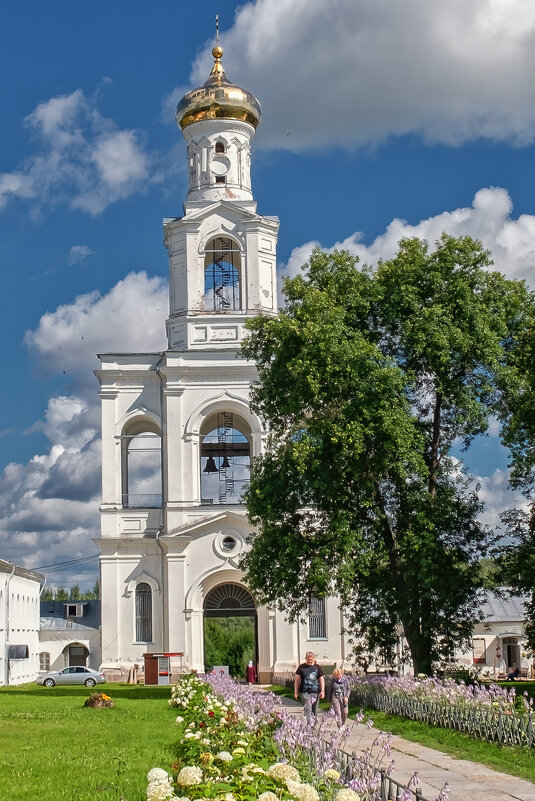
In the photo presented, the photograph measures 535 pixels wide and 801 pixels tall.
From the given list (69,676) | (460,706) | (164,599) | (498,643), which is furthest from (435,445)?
(498,643)

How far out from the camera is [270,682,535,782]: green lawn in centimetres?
1316

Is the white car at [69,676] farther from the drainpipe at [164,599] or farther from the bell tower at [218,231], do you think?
the bell tower at [218,231]

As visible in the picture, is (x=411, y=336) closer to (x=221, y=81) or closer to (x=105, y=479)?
(x=105, y=479)

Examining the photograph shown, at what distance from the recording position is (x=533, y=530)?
880 inches

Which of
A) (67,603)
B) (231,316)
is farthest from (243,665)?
(231,316)

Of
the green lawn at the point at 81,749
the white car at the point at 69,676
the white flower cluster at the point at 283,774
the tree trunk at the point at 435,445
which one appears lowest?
the white car at the point at 69,676

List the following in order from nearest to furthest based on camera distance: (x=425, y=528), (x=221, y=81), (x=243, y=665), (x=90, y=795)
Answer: (x=90, y=795)
(x=425, y=528)
(x=221, y=81)
(x=243, y=665)

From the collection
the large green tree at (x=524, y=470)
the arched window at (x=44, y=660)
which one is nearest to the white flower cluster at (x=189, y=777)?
the large green tree at (x=524, y=470)

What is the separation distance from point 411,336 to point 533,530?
494cm

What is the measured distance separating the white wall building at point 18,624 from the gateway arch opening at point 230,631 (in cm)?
744

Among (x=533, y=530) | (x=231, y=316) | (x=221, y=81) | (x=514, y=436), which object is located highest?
(x=221, y=81)

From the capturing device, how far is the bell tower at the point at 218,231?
1490 inches

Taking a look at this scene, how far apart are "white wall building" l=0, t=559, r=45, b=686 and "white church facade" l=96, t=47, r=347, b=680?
23.5 ft

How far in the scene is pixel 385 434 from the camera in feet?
76.7
